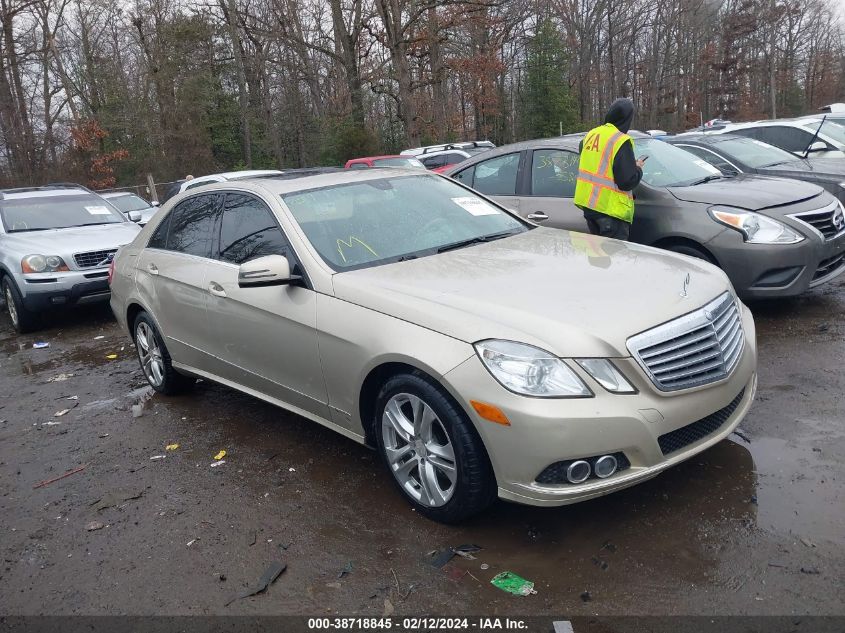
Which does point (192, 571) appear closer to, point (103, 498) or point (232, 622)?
point (232, 622)

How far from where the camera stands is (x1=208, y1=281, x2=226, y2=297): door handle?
441 cm

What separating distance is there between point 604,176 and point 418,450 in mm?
3417

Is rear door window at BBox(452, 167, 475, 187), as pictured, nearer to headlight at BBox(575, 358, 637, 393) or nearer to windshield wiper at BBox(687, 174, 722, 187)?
windshield wiper at BBox(687, 174, 722, 187)

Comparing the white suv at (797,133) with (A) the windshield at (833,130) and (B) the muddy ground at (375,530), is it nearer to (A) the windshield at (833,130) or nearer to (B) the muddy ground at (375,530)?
(A) the windshield at (833,130)

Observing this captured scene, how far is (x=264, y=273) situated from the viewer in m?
3.74

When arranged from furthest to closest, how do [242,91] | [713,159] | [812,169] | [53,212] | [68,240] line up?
[242,91] → [53,212] → [68,240] → [812,169] → [713,159]

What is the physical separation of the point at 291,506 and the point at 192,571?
0.64 m

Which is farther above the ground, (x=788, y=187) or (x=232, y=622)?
(x=788, y=187)

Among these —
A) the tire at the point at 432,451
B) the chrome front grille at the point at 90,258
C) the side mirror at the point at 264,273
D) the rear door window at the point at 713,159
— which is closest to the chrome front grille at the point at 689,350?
the tire at the point at 432,451

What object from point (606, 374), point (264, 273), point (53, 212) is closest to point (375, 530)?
point (606, 374)

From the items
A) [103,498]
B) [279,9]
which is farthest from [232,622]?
[279,9]

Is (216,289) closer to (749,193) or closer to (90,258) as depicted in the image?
(749,193)

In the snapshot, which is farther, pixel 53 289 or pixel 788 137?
pixel 788 137

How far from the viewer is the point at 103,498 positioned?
3.99 metres
